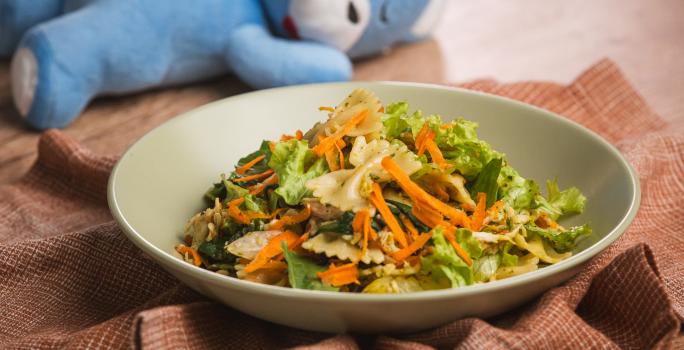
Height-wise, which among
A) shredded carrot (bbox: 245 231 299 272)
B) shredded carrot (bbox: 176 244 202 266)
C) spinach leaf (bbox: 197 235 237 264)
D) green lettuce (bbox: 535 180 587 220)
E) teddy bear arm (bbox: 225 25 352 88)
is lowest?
teddy bear arm (bbox: 225 25 352 88)

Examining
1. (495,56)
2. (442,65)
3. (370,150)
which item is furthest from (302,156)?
(495,56)

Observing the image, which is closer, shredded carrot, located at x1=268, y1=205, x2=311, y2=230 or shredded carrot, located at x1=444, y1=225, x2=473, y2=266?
shredded carrot, located at x1=444, y1=225, x2=473, y2=266

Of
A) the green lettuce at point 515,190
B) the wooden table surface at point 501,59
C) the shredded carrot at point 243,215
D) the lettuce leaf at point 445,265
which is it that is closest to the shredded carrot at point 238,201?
the shredded carrot at point 243,215

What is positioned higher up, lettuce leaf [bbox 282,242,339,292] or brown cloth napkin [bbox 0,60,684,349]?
Answer: lettuce leaf [bbox 282,242,339,292]

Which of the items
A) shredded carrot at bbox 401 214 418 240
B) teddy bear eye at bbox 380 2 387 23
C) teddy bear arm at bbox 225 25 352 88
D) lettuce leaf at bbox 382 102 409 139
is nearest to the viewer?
shredded carrot at bbox 401 214 418 240

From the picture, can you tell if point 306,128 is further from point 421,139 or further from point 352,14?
point 352,14

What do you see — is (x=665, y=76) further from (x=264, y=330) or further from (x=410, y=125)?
(x=264, y=330)

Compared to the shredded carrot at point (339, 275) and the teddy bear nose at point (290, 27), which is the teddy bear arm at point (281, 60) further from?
the shredded carrot at point (339, 275)

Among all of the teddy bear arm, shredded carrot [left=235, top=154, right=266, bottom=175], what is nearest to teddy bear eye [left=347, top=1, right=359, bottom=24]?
the teddy bear arm

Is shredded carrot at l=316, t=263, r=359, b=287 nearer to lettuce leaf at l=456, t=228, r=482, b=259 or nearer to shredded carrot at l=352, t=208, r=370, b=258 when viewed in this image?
shredded carrot at l=352, t=208, r=370, b=258
